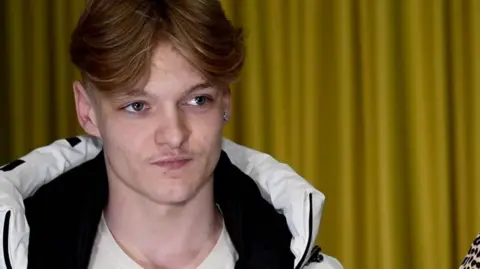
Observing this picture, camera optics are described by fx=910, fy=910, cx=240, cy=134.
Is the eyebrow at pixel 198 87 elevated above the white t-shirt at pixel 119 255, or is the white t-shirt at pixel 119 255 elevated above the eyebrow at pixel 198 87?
the eyebrow at pixel 198 87

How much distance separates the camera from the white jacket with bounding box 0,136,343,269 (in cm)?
121

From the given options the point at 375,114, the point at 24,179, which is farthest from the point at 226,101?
the point at 375,114

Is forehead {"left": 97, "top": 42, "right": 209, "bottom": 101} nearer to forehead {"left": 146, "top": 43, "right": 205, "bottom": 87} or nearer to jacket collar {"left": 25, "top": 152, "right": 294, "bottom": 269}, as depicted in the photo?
forehead {"left": 146, "top": 43, "right": 205, "bottom": 87}

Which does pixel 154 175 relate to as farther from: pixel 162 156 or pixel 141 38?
pixel 141 38

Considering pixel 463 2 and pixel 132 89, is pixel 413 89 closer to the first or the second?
pixel 463 2

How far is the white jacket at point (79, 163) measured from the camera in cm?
121

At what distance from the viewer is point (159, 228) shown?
1.29 meters

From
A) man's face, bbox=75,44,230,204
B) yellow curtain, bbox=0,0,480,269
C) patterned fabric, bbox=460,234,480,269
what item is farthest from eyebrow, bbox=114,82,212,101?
yellow curtain, bbox=0,0,480,269

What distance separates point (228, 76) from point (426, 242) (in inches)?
36.5

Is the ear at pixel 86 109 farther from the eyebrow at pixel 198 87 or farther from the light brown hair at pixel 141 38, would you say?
the eyebrow at pixel 198 87

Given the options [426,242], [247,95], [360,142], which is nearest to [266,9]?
[247,95]

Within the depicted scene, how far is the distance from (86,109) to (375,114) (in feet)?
2.90

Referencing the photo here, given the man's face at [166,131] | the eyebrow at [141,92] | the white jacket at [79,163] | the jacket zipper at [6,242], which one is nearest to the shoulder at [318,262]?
the white jacket at [79,163]

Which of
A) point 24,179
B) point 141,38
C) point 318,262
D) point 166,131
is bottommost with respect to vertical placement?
point 318,262
